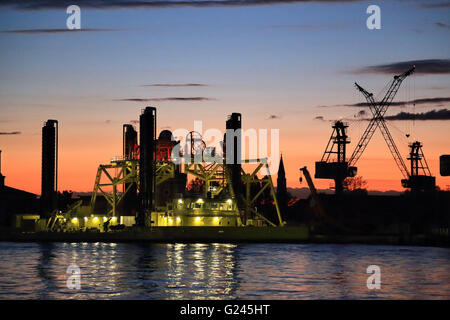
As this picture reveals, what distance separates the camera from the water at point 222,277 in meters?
42.4

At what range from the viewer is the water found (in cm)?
4241

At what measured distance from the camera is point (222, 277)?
53188mm

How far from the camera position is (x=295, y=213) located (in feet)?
624
